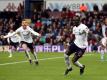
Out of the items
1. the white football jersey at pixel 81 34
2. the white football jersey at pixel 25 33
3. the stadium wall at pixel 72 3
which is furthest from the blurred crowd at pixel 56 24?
the white football jersey at pixel 81 34

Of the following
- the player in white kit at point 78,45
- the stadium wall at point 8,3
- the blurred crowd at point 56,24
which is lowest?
the blurred crowd at point 56,24

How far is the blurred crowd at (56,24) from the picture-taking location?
40.8 metres

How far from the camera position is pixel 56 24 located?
144ft

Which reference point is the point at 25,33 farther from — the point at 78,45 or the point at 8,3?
the point at 8,3

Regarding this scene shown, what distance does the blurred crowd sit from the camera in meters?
40.8

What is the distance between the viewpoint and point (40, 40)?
138 feet

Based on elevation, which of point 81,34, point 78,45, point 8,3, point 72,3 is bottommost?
point 8,3

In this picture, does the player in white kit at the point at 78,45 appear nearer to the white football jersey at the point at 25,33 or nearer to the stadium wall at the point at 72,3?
the white football jersey at the point at 25,33

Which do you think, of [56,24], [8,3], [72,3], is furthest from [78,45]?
[8,3]

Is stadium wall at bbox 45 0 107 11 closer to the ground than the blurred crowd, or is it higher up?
higher up

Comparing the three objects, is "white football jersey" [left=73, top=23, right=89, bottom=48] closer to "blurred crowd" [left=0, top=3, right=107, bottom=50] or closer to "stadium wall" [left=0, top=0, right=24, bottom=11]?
"blurred crowd" [left=0, top=3, right=107, bottom=50]

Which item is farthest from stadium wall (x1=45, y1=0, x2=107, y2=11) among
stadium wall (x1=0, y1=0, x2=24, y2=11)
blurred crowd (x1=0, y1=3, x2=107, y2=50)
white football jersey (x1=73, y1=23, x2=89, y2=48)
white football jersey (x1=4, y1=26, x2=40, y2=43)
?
white football jersey (x1=73, y1=23, x2=89, y2=48)

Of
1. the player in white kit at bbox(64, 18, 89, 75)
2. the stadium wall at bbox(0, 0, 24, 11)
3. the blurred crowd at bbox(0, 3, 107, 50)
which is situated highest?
the player in white kit at bbox(64, 18, 89, 75)

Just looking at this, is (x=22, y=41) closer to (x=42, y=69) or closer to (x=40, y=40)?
(x=42, y=69)
